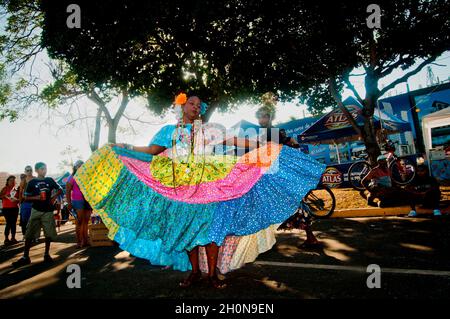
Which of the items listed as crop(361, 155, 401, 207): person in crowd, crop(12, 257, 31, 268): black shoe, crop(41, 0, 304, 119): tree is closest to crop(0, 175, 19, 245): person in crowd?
crop(12, 257, 31, 268): black shoe

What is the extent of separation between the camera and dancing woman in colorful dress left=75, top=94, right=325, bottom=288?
3.23m

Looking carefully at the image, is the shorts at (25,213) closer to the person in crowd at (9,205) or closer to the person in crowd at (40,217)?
the person in crowd at (9,205)

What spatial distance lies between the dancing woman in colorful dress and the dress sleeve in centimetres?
1

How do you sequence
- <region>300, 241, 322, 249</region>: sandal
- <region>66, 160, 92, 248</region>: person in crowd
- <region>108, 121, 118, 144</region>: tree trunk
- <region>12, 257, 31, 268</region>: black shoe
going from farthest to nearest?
1. <region>108, 121, 118, 144</region>: tree trunk
2. <region>66, 160, 92, 248</region>: person in crowd
3. <region>12, 257, 31, 268</region>: black shoe
4. <region>300, 241, 322, 249</region>: sandal

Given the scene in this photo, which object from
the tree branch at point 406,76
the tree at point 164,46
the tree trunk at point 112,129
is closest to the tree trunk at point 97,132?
the tree trunk at point 112,129

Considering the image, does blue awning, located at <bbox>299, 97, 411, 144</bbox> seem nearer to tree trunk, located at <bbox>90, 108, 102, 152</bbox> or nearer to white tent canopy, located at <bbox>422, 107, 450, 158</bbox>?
white tent canopy, located at <bbox>422, 107, 450, 158</bbox>

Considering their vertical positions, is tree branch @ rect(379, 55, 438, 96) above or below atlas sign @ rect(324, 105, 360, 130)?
above

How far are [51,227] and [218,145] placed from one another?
4362 millimetres

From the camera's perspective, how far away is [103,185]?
3551 mm

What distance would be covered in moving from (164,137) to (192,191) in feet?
2.45

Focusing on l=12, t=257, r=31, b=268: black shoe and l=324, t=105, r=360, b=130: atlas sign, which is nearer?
l=12, t=257, r=31, b=268: black shoe
